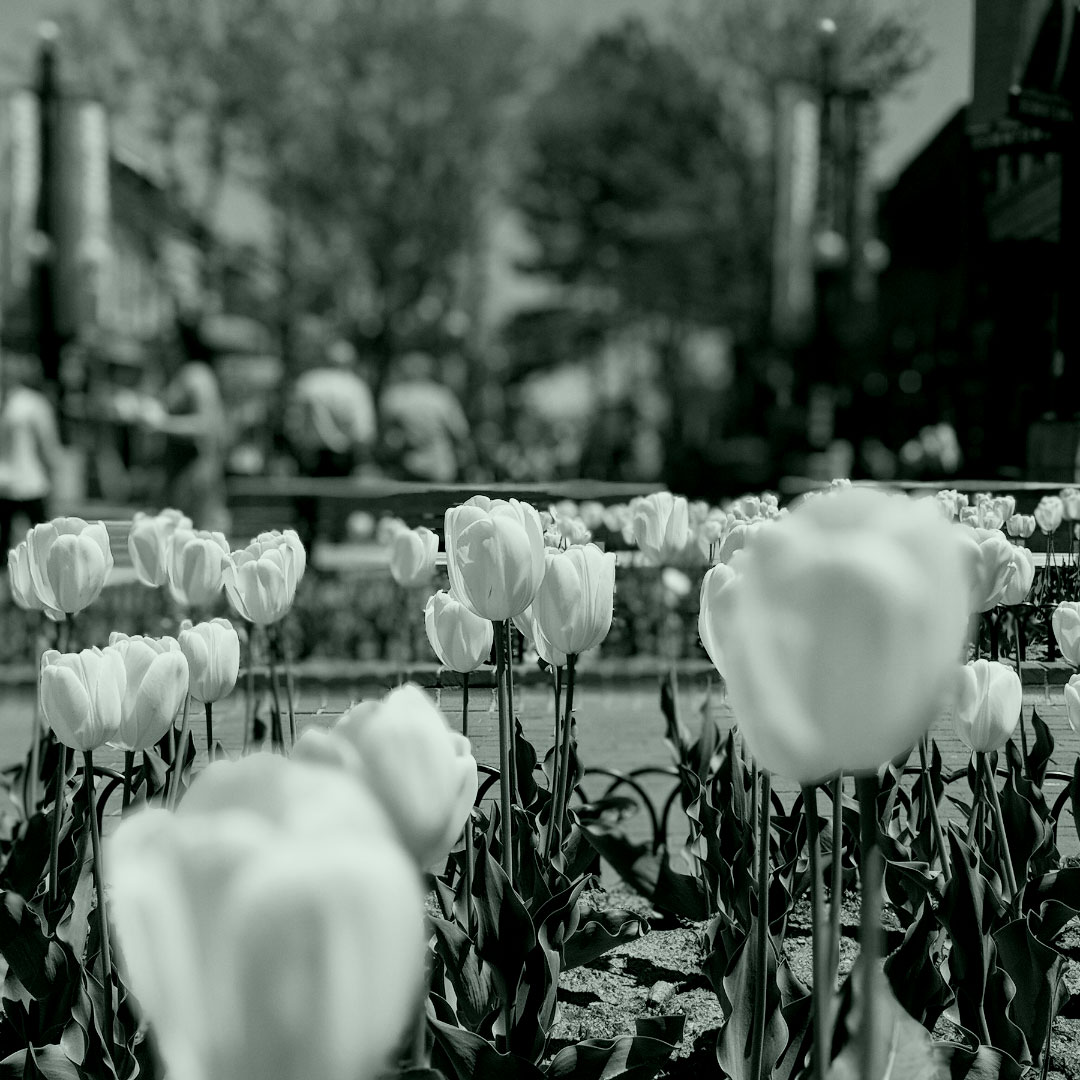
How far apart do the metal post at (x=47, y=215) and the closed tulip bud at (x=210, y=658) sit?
406 inches

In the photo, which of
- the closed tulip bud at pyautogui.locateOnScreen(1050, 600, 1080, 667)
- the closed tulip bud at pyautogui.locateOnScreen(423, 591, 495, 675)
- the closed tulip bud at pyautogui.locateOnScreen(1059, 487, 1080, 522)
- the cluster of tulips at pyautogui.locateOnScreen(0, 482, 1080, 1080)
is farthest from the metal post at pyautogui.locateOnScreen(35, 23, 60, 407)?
the closed tulip bud at pyautogui.locateOnScreen(1050, 600, 1080, 667)

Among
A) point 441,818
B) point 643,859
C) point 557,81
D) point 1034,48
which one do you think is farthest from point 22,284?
point 557,81

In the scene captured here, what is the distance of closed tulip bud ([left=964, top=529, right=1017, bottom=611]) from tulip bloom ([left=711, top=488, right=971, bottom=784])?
1.17 m

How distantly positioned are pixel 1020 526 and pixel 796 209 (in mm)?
14035

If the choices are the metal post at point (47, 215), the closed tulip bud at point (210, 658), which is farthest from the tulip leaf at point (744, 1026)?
the metal post at point (47, 215)

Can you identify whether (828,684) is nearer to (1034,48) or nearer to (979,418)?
(1034,48)

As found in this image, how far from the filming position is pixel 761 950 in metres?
1.63

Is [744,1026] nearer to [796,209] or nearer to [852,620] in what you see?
[852,620]

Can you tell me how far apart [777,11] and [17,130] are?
1505 centimetres

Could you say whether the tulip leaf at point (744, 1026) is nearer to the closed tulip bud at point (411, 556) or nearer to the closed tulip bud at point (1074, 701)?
the closed tulip bud at point (1074, 701)

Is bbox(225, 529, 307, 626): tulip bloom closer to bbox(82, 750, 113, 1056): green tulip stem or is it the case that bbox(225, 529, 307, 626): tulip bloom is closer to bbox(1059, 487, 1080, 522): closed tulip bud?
bbox(82, 750, 113, 1056): green tulip stem

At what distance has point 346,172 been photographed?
24.7 m

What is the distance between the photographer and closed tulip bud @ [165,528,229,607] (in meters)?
2.61

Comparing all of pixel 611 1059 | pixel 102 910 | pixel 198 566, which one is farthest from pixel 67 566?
pixel 611 1059
